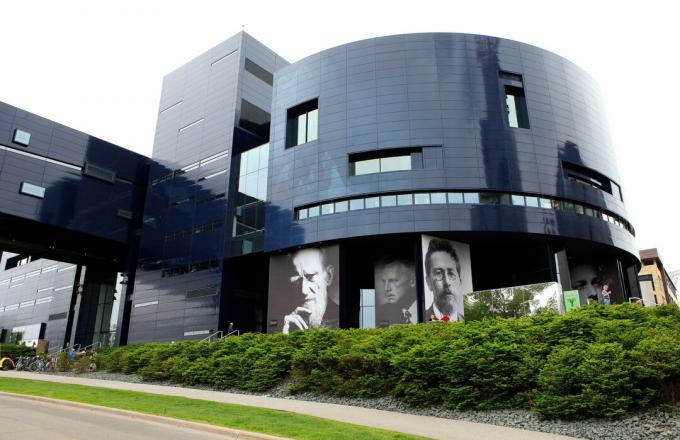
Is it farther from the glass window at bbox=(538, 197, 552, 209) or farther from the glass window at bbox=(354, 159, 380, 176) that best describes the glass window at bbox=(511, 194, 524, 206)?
the glass window at bbox=(354, 159, 380, 176)

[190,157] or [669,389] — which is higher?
[190,157]

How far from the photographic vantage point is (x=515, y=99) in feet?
153

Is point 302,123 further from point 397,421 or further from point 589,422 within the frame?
point 589,422

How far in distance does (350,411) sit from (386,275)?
29.3 metres

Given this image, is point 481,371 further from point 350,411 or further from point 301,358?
point 301,358

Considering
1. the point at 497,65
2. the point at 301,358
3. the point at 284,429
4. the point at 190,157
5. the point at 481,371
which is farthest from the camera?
the point at 190,157

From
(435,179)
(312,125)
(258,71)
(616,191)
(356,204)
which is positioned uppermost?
(258,71)

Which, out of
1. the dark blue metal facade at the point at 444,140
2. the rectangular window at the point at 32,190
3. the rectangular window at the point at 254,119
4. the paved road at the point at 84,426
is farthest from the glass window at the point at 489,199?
the rectangular window at the point at 32,190

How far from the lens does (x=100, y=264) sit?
66.2 metres

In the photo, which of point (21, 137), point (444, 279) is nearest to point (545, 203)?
point (444, 279)

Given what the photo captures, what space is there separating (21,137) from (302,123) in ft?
97.3

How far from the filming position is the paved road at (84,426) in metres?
11.8

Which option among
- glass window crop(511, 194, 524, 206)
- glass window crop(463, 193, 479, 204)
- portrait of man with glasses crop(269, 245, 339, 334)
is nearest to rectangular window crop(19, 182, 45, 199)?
portrait of man with glasses crop(269, 245, 339, 334)

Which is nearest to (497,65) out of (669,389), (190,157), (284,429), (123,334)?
(190,157)
